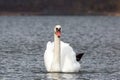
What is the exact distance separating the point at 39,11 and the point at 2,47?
102 m

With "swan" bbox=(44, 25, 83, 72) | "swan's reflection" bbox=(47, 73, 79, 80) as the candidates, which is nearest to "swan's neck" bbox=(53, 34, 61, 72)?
"swan" bbox=(44, 25, 83, 72)

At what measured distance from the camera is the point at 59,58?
29938 mm

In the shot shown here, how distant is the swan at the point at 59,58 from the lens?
29922mm

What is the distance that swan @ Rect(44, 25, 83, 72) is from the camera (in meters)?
29.9

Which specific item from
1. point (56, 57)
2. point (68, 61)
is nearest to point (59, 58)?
point (56, 57)

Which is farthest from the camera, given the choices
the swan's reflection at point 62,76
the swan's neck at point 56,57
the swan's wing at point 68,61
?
the swan's wing at point 68,61

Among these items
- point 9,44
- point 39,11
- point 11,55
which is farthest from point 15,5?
point 11,55

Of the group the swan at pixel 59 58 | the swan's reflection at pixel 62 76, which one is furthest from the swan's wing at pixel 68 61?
the swan's reflection at pixel 62 76

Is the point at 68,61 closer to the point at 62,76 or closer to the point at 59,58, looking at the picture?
the point at 59,58

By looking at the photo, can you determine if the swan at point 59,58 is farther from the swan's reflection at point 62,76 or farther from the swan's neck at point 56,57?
the swan's reflection at point 62,76

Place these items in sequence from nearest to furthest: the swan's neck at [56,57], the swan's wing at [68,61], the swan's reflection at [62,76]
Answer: the swan's reflection at [62,76] → the swan's neck at [56,57] → the swan's wing at [68,61]

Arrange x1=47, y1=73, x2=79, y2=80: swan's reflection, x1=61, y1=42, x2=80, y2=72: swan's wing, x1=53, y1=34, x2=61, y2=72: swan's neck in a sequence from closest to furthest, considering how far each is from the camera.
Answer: x1=47, y1=73, x2=79, y2=80: swan's reflection
x1=53, y1=34, x2=61, y2=72: swan's neck
x1=61, y1=42, x2=80, y2=72: swan's wing

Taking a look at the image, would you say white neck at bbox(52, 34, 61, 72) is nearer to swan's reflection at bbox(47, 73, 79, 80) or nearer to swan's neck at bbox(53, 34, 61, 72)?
swan's neck at bbox(53, 34, 61, 72)

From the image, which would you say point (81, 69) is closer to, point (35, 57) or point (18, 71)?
point (18, 71)
